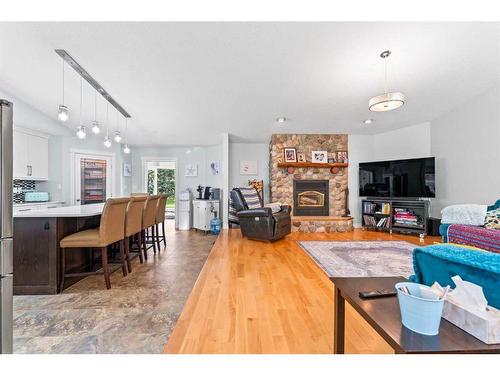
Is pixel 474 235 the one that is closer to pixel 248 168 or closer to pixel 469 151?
pixel 469 151

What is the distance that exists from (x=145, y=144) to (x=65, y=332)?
5.48m

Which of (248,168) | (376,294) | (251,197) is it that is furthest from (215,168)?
(376,294)

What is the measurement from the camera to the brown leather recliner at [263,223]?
388 cm

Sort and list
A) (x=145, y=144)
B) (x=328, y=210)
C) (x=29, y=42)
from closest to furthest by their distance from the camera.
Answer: (x=29, y=42) → (x=328, y=210) → (x=145, y=144)

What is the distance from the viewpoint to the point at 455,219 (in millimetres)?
2773

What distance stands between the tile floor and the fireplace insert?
338 cm

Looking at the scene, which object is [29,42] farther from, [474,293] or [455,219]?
[455,219]

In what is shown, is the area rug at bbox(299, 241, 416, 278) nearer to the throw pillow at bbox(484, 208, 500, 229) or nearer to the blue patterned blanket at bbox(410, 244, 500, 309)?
the throw pillow at bbox(484, 208, 500, 229)

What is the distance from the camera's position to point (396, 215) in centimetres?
475

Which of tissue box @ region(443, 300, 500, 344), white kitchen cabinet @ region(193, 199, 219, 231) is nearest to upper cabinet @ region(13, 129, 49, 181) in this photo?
white kitchen cabinet @ region(193, 199, 219, 231)

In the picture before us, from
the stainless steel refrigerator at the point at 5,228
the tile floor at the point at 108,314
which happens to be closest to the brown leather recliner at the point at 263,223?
the tile floor at the point at 108,314

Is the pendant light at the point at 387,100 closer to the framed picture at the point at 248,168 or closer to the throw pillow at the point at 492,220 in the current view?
the throw pillow at the point at 492,220

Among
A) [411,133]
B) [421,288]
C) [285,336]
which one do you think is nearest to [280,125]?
[411,133]

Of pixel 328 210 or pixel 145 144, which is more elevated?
pixel 145 144
